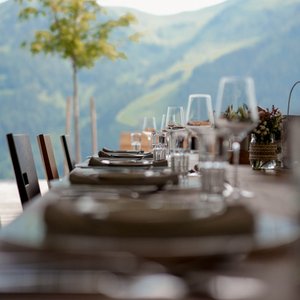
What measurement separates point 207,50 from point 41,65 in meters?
3.17

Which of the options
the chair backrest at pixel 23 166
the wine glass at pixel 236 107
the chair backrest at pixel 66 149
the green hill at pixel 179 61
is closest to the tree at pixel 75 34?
the green hill at pixel 179 61

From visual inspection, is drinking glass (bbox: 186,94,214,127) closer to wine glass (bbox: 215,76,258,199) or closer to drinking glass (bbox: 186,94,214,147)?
drinking glass (bbox: 186,94,214,147)

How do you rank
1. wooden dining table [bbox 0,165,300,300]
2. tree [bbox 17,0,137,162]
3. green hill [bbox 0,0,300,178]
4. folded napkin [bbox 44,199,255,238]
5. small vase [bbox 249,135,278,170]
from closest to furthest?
wooden dining table [bbox 0,165,300,300], folded napkin [bbox 44,199,255,238], small vase [bbox 249,135,278,170], tree [bbox 17,0,137,162], green hill [bbox 0,0,300,178]

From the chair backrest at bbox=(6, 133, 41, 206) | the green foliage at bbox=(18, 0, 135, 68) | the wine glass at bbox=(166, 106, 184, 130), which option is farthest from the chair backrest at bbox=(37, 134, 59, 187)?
the green foliage at bbox=(18, 0, 135, 68)

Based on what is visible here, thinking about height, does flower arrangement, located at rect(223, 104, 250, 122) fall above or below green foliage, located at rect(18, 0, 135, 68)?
below

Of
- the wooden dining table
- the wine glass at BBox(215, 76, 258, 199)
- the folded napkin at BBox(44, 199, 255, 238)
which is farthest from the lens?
the wine glass at BBox(215, 76, 258, 199)

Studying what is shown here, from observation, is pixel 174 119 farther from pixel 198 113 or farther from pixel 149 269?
pixel 149 269

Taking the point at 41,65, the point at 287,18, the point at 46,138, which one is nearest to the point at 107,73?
the point at 41,65

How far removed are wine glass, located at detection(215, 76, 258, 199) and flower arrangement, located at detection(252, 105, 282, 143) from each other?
1.14 meters

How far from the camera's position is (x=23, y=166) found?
7.24 feet

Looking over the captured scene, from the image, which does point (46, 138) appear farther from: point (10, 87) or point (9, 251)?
point (10, 87)

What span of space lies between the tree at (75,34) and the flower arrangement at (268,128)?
22.7ft

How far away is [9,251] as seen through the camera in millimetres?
752

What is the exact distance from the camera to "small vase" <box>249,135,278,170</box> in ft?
7.75
